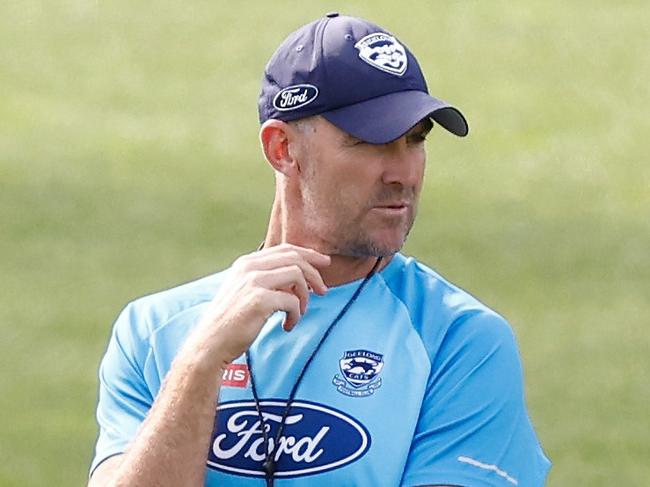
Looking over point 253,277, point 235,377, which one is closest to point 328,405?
point 235,377

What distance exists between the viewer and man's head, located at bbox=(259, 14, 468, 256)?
4027 mm

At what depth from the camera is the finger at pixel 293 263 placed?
155 inches

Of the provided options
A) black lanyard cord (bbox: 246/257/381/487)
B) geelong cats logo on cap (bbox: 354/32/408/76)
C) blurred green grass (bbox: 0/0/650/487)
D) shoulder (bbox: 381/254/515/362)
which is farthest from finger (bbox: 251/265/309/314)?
blurred green grass (bbox: 0/0/650/487)

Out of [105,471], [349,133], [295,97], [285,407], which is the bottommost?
[105,471]

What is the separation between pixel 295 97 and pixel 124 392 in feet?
2.45

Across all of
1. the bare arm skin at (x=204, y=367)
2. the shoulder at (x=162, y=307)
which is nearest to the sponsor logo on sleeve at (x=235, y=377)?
the bare arm skin at (x=204, y=367)

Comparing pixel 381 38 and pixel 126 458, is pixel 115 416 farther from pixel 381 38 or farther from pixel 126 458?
pixel 381 38

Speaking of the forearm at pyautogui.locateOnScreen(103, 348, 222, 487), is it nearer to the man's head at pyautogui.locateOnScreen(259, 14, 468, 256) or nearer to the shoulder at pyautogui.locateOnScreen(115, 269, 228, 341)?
the shoulder at pyautogui.locateOnScreen(115, 269, 228, 341)

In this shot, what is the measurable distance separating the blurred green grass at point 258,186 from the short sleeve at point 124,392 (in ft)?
14.9

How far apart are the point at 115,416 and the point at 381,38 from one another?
40.0 inches

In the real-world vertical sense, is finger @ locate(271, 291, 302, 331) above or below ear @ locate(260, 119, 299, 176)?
below

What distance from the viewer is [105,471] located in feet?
13.3

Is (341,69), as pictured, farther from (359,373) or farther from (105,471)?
(105,471)

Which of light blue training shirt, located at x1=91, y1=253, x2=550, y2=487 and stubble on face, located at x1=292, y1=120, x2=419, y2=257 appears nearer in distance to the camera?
light blue training shirt, located at x1=91, y1=253, x2=550, y2=487
